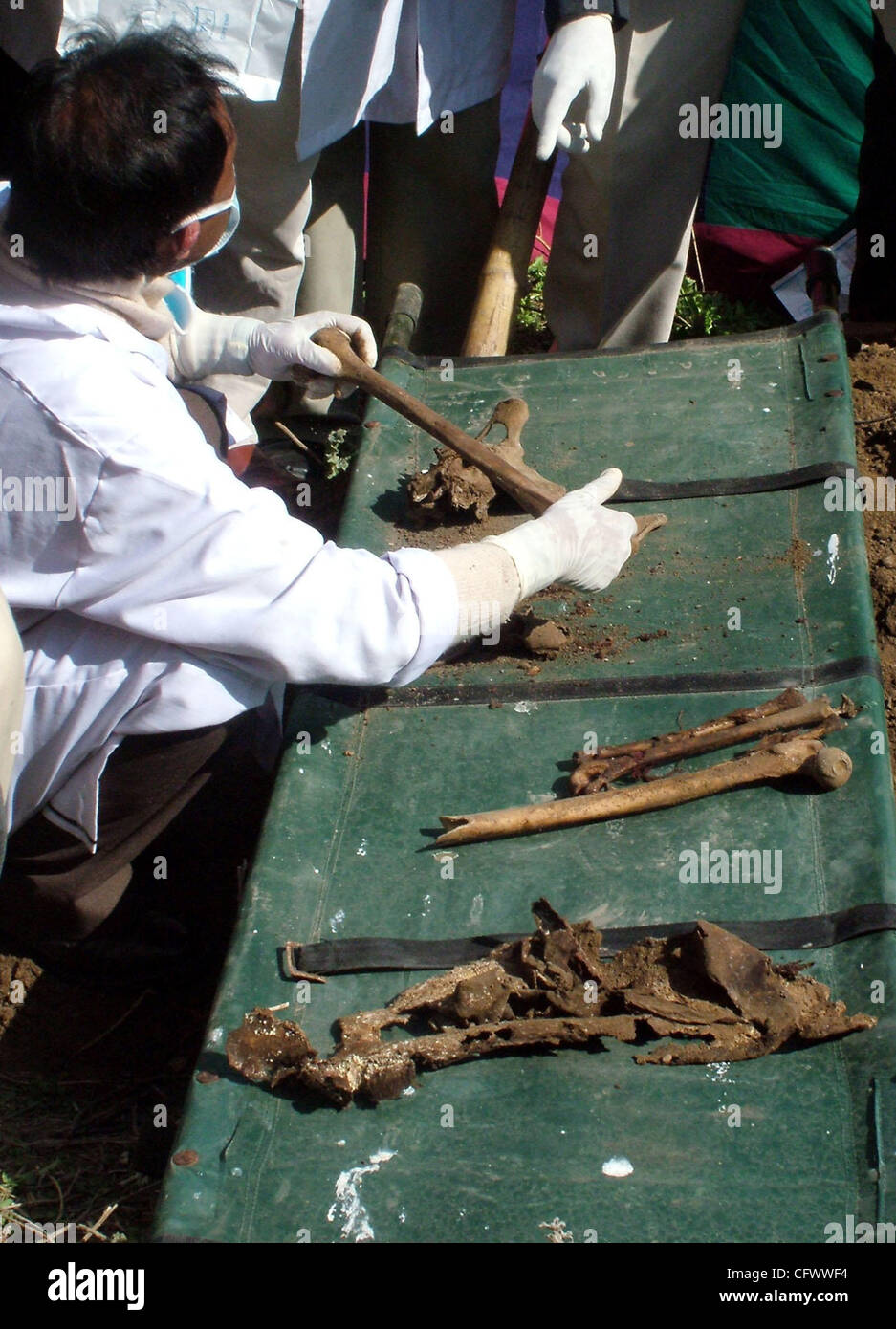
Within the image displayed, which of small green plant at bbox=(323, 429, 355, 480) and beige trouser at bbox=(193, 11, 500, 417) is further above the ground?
beige trouser at bbox=(193, 11, 500, 417)

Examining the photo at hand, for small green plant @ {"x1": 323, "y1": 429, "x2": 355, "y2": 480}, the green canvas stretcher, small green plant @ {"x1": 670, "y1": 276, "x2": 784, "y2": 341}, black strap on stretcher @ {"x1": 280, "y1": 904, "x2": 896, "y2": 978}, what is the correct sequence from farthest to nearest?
small green plant @ {"x1": 670, "y1": 276, "x2": 784, "y2": 341}
small green plant @ {"x1": 323, "y1": 429, "x2": 355, "y2": 480}
black strap on stretcher @ {"x1": 280, "y1": 904, "x2": 896, "y2": 978}
the green canvas stretcher

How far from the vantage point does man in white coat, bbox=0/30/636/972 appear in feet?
6.86

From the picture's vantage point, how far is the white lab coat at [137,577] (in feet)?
6.85

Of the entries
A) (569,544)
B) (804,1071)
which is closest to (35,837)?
(569,544)

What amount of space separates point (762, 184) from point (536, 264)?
1040 millimetres

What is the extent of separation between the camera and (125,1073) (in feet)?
9.12

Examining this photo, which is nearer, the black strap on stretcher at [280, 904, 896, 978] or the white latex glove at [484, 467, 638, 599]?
the black strap on stretcher at [280, 904, 896, 978]

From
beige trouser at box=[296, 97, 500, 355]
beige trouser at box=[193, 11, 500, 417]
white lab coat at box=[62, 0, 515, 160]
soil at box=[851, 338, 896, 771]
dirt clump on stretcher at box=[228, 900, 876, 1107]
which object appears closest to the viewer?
dirt clump on stretcher at box=[228, 900, 876, 1107]

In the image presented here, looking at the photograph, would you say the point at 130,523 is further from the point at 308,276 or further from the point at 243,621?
the point at 308,276

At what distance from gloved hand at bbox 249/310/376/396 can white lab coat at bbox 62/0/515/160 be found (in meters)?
0.69

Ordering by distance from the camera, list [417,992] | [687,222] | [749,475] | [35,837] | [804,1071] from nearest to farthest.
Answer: [804,1071] → [417,992] → [35,837] → [749,475] → [687,222]

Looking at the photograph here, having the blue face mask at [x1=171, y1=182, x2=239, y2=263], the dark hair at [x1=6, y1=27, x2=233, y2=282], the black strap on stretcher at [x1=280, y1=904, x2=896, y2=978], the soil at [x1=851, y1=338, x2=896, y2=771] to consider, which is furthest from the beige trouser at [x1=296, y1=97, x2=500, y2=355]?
the black strap on stretcher at [x1=280, y1=904, x2=896, y2=978]

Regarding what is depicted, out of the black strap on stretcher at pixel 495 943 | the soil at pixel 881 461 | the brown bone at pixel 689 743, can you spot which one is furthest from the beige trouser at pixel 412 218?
the black strap on stretcher at pixel 495 943

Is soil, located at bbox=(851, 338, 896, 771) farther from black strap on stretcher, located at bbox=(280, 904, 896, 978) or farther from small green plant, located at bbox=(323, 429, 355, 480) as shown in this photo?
small green plant, located at bbox=(323, 429, 355, 480)
